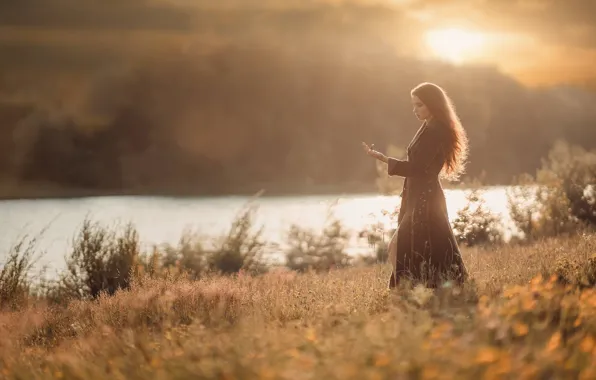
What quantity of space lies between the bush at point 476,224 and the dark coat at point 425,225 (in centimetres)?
686

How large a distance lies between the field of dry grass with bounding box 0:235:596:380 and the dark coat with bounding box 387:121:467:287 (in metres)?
0.34

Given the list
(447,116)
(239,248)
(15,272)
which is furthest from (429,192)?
(239,248)

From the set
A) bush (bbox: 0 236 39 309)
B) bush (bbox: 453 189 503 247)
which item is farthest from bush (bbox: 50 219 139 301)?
bush (bbox: 453 189 503 247)

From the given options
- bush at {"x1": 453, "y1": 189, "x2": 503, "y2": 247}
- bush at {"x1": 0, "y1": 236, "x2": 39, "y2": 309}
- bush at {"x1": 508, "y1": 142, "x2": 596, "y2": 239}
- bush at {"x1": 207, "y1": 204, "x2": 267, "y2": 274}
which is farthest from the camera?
bush at {"x1": 508, "y1": 142, "x2": 596, "y2": 239}

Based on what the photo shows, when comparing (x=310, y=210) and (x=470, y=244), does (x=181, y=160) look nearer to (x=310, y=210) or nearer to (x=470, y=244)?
(x=310, y=210)

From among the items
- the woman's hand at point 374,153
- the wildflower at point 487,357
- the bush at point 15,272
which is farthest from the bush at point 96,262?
the wildflower at point 487,357

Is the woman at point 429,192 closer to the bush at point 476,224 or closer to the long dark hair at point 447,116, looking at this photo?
the long dark hair at point 447,116

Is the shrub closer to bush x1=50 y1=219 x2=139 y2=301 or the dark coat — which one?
bush x1=50 y1=219 x2=139 y2=301

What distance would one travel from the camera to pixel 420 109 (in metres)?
7.52

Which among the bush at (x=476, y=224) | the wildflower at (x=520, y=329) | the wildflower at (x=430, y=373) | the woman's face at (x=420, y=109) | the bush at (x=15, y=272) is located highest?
the woman's face at (x=420, y=109)

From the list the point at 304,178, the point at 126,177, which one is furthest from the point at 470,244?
the point at 126,177

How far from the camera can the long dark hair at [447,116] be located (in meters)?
7.41

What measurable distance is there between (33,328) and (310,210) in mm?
9929

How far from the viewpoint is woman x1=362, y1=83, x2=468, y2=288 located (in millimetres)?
7438
